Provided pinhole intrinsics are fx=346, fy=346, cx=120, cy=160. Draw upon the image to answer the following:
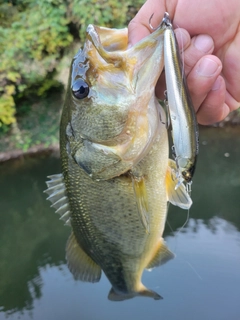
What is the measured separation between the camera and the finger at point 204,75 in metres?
1.28

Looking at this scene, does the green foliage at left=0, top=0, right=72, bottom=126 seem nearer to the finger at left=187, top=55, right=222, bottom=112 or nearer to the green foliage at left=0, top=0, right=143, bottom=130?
the green foliage at left=0, top=0, right=143, bottom=130

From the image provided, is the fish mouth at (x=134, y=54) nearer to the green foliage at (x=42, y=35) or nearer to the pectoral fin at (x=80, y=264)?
the pectoral fin at (x=80, y=264)

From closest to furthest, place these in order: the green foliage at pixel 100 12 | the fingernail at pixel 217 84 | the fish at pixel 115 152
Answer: the fish at pixel 115 152, the fingernail at pixel 217 84, the green foliage at pixel 100 12

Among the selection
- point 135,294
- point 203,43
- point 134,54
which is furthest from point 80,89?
point 135,294

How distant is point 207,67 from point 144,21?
32 centimetres

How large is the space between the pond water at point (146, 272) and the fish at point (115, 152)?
2.21 metres

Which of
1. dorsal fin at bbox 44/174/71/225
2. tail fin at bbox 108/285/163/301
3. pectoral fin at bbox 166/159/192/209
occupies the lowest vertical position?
tail fin at bbox 108/285/163/301

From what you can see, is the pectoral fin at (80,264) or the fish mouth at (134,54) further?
the pectoral fin at (80,264)

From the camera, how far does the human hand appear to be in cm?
130

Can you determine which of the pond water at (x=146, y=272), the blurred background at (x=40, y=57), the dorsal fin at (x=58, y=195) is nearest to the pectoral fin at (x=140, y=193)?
the dorsal fin at (x=58, y=195)

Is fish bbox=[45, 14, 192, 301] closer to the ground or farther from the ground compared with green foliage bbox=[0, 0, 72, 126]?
farther from the ground

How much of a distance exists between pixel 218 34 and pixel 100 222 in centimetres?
94

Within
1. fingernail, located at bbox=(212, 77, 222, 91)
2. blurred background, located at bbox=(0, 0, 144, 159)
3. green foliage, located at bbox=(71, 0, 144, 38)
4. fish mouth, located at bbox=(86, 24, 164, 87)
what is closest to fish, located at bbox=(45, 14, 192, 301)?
fish mouth, located at bbox=(86, 24, 164, 87)

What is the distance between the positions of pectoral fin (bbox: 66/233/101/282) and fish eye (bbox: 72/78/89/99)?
0.79 m
